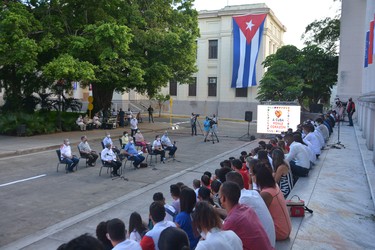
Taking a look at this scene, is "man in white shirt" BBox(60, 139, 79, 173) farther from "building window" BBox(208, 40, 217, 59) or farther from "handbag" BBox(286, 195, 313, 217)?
"building window" BBox(208, 40, 217, 59)

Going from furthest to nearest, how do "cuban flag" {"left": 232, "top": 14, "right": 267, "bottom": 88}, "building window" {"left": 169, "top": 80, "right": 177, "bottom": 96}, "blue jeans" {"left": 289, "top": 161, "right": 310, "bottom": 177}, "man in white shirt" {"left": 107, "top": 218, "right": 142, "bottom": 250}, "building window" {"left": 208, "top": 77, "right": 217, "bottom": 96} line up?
1. "building window" {"left": 169, "top": 80, "right": 177, "bottom": 96}
2. "building window" {"left": 208, "top": 77, "right": 217, "bottom": 96}
3. "cuban flag" {"left": 232, "top": 14, "right": 267, "bottom": 88}
4. "blue jeans" {"left": 289, "top": 161, "right": 310, "bottom": 177}
5. "man in white shirt" {"left": 107, "top": 218, "right": 142, "bottom": 250}

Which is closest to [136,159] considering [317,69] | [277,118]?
[277,118]

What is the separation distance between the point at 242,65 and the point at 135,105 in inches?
645

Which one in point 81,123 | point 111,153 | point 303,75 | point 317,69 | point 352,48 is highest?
point 352,48

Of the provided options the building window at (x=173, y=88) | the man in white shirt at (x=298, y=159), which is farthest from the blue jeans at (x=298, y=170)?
the building window at (x=173, y=88)

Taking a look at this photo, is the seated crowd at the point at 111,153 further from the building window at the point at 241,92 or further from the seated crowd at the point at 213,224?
the building window at the point at 241,92

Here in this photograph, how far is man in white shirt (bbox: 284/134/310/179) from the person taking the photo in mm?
9109

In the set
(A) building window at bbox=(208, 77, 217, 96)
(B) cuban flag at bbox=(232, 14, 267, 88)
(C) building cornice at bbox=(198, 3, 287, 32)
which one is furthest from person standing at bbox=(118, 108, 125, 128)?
(C) building cornice at bbox=(198, 3, 287, 32)

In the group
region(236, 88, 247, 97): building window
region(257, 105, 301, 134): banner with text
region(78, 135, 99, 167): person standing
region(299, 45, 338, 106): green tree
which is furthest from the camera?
region(236, 88, 247, 97): building window

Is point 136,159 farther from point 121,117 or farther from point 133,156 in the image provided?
point 121,117

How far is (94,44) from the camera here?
22.5 metres

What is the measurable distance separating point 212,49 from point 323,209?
42.2 m

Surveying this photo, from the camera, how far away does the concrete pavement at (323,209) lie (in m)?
5.61

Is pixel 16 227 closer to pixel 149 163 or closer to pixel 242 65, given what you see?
pixel 149 163
